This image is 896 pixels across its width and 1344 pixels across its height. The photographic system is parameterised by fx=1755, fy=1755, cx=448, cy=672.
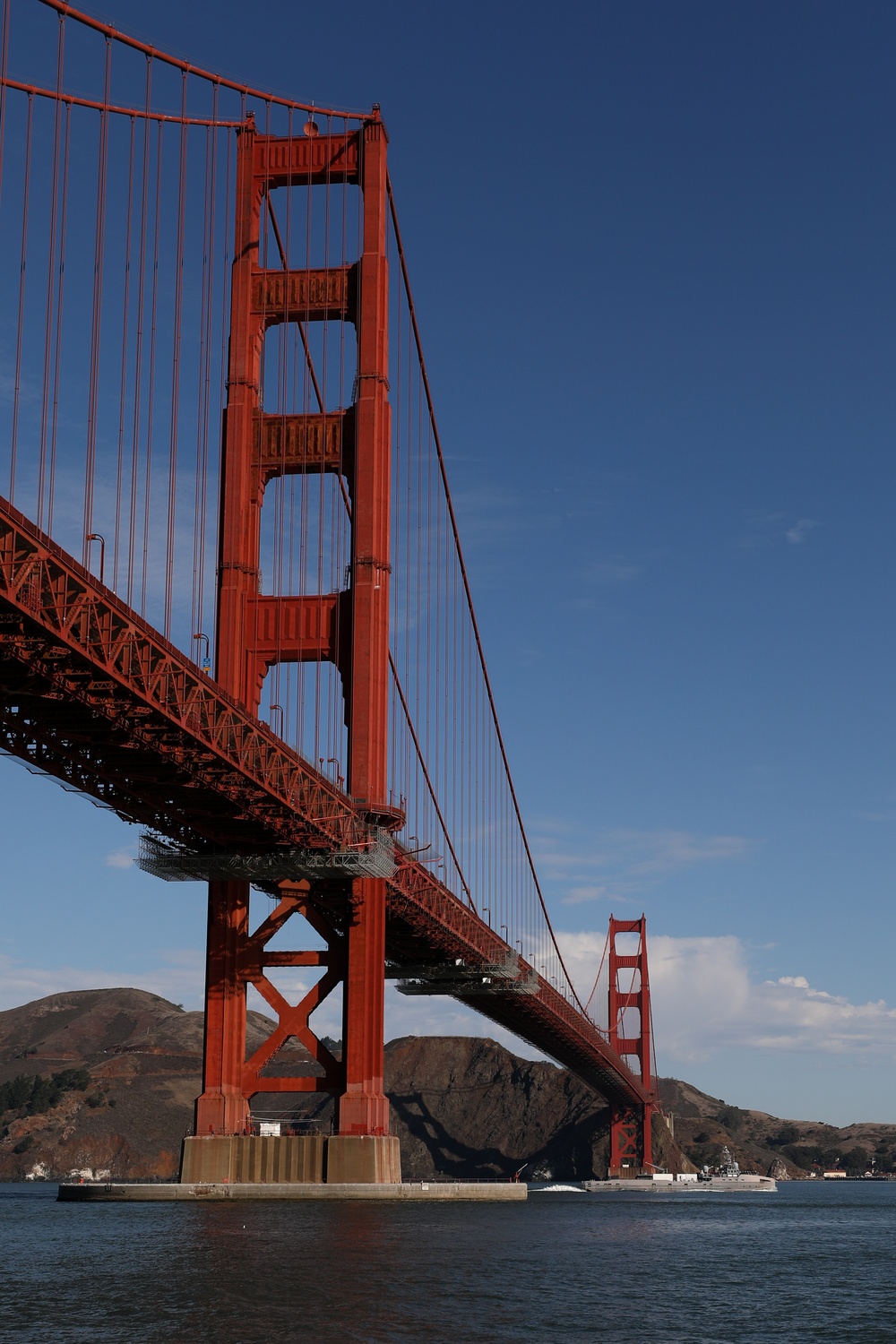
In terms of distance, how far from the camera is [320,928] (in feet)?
165

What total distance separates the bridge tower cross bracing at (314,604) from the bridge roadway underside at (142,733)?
195 cm

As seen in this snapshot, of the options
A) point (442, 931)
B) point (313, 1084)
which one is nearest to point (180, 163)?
point (313, 1084)

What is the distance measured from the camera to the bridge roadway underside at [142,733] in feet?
100

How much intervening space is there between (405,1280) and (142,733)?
13.3 metres

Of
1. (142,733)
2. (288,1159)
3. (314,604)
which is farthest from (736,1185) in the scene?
(142,733)

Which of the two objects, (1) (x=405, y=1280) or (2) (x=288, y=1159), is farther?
(2) (x=288, y=1159)

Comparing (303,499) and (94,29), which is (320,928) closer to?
(303,499)

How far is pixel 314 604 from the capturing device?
5094 centimetres

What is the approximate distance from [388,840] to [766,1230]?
1832 cm

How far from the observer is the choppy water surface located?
22.8m

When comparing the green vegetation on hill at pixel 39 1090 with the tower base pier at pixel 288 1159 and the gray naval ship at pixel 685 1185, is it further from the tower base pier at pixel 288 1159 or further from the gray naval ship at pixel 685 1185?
the tower base pier at pixel 288 1159

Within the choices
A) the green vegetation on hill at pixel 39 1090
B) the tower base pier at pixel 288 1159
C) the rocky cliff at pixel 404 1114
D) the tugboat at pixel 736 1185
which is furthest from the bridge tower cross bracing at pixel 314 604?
the green vegetation on hill at pixel 39 1090

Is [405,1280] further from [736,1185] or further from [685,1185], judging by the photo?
[736,1185]

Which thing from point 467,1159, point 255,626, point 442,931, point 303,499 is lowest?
point 467,1159
